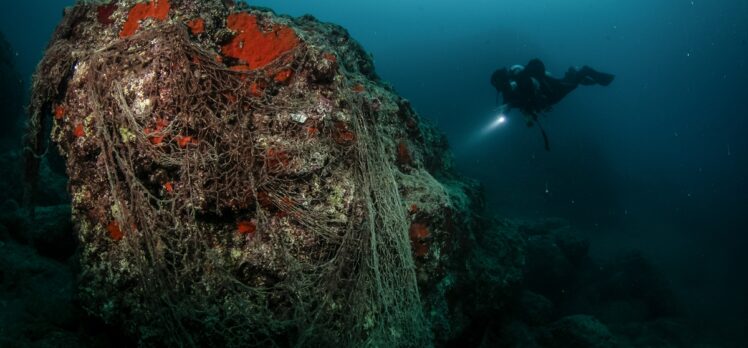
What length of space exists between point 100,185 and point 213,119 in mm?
1217

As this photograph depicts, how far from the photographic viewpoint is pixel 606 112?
109875mm

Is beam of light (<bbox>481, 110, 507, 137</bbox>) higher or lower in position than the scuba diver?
lower

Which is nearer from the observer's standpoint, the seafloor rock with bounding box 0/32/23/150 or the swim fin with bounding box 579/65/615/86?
the seafloor rock with bounding box 0/32/23/150

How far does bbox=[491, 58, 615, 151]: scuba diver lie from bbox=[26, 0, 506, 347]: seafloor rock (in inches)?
438

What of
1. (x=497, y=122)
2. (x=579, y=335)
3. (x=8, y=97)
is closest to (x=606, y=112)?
(x=497, y=122)

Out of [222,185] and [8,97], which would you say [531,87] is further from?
[8,97]

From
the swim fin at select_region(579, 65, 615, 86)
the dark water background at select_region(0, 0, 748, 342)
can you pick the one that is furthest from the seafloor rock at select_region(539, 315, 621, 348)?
the swim fin at select_region(579, 65, 615, 86)

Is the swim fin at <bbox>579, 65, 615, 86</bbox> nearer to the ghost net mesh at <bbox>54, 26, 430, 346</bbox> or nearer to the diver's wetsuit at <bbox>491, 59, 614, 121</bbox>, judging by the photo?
the diver's wetsuit at <bbox>491, 59, 614, 121</bbox>

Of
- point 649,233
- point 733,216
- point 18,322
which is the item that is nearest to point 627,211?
point 649,233

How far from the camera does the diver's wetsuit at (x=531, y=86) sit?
13.5m

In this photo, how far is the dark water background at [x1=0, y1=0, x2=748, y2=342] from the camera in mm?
26156

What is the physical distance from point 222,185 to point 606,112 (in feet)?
438

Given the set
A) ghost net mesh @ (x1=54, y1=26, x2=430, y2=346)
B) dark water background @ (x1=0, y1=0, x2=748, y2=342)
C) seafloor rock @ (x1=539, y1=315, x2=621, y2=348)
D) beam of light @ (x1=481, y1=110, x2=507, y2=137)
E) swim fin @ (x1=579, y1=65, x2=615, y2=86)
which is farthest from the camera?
dark water background @ (x1=0, y1=0, x2=748, y2=342)

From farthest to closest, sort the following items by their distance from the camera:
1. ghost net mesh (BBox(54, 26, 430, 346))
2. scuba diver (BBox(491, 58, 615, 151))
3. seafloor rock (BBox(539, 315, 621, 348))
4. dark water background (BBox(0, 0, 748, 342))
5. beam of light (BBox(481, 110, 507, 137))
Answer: dark water background (BBox(0, 0, 748, 342))
beam of light (BBox(481, 110, 507, 137))
scuba diver (BBox(491, 58, 615, 151))
seafloor rock (BBox(539, 315, 621, 348))
ghost net mesh (BBox(54, 26, 430, 346))
